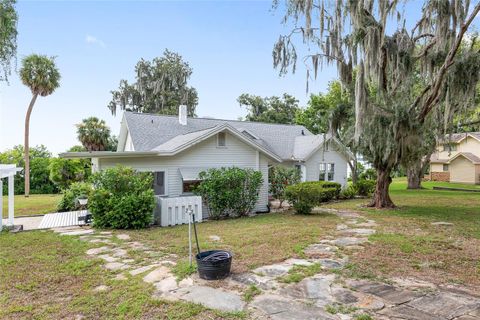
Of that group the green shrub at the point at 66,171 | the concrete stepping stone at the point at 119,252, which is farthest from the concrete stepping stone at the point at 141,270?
the green shrub at the point at 66,171

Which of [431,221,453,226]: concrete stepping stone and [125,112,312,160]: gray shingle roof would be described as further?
[125,112,312,160]: gray shingle roof

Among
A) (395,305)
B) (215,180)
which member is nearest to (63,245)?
(215,180)

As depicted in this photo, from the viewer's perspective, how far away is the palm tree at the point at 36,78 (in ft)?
69.2

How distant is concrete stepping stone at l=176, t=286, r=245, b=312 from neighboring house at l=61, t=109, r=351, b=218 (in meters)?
6.92

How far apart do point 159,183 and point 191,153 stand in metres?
1.82

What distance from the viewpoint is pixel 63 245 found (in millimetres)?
7129

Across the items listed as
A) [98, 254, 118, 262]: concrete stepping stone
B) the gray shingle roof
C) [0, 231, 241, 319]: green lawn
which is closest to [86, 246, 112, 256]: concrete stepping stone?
[0, 231, 241, 319]: green lawn

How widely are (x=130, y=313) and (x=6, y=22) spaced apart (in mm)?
8575

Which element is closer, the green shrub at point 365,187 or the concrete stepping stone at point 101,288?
the concrete stepping stone at point 101,288

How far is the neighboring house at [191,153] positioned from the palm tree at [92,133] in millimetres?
6240

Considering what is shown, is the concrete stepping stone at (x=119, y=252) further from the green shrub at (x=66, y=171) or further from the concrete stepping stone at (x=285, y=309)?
the green shrub at (x=66, y=171)

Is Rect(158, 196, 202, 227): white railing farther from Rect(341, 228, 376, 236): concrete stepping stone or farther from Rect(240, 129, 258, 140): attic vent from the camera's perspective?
Rect(240, 129, 258, 140): attic vent

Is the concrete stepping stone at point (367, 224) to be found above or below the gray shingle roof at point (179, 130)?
below

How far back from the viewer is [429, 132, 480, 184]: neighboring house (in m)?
28.5
